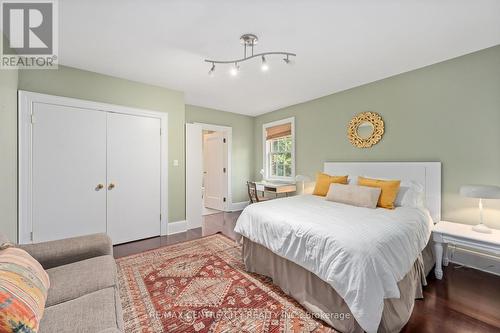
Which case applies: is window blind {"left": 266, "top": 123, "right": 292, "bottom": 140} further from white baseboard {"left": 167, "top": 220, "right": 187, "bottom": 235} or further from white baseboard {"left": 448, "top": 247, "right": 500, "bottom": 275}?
white baseboard {"left": 448, "top": 247, "right": 500, "bottom": 275}

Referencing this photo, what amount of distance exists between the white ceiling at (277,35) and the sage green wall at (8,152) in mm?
654

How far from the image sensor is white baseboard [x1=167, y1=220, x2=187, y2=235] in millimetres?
3664

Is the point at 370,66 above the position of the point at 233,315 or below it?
above

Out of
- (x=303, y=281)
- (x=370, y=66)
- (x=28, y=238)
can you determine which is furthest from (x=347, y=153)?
(x=28, y=238)

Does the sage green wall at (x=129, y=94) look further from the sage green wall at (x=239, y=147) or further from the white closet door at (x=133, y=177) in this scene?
the sage green wall at (x=239, y=147)

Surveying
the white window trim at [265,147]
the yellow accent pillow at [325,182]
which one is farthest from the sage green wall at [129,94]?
the yellow accent pillow at [325,182]

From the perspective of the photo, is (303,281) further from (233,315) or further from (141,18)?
(141,18)

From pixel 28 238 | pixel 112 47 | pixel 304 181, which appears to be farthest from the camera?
pixel 304 181

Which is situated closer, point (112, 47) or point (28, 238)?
point (112, 47)

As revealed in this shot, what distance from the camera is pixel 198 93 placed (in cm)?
389

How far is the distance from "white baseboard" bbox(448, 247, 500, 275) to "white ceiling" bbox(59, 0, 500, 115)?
2363 mm

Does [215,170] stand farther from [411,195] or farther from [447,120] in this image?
[447,120]

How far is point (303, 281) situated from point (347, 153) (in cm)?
254

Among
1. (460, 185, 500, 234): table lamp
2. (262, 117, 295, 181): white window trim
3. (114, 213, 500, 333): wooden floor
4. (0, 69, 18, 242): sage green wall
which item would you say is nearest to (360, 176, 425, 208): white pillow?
(460, 185, 500, 234): table lamp
